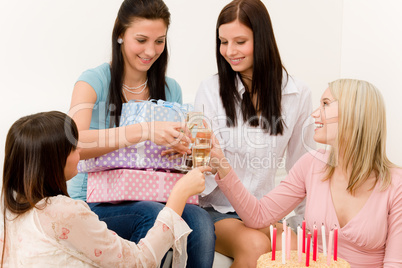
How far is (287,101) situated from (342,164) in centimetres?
60

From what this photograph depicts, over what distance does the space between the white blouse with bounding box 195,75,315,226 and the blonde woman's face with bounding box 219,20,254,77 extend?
12cm

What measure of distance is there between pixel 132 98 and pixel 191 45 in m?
1.38

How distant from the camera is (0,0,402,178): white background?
3072mm

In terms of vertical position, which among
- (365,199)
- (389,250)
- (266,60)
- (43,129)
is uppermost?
(266,60)

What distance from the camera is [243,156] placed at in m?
2.50

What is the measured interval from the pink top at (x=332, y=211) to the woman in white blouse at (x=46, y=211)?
661mm

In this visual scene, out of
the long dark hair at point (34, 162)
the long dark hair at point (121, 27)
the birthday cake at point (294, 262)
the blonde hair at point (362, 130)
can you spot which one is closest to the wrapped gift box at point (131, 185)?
the long dark hair at point (121, 27)

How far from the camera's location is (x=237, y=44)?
2443mm

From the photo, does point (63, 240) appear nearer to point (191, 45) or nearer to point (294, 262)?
point (294, 262)

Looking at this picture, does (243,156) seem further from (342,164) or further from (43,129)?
(43,129)

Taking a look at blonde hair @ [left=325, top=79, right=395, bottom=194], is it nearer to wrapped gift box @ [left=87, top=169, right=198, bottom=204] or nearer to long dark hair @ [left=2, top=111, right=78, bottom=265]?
wrapped gift box @ [left=87, top=169, right=198, bottom=204]

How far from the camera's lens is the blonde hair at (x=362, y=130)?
1.94m

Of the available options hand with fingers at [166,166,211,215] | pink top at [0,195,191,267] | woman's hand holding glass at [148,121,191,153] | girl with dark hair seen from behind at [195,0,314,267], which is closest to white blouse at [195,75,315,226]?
girl with dark hair seen from behind at [195,0,314,267]

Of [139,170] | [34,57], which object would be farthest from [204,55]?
[139,170]
